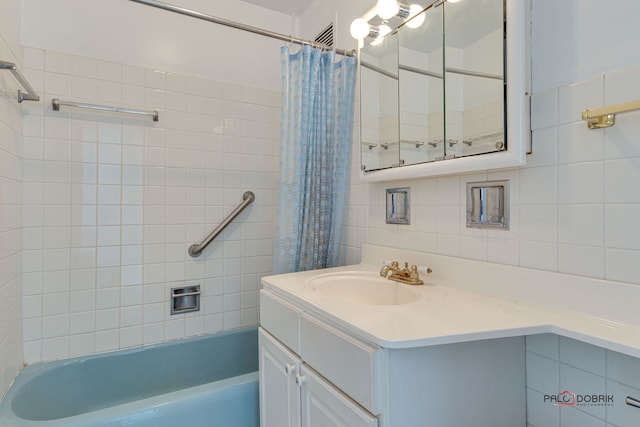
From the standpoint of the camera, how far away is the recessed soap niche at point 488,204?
3.36ft

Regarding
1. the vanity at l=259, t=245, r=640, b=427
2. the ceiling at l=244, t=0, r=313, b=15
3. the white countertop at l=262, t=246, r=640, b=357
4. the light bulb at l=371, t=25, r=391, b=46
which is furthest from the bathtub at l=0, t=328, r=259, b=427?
the ceiling at l=244, t=0, r=313, b=15

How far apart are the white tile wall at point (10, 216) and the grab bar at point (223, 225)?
0.76 metres

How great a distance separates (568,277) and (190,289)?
1765 millimetres

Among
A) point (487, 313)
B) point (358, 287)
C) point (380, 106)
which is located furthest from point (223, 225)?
point (487, 313)

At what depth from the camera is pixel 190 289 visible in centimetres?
189

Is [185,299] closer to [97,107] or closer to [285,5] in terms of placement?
[97,107]

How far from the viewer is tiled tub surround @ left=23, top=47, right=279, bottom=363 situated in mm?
1562

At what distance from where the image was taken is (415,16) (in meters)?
1.30

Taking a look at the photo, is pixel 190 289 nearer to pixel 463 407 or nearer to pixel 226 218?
pixel 226 218

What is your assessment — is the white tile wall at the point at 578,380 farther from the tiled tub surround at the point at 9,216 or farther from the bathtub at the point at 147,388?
the tiled tub surround at the point at 9,216

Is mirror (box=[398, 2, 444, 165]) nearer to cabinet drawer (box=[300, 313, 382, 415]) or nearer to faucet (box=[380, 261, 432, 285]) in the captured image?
faucet (box=[380, 261, 432, 285])

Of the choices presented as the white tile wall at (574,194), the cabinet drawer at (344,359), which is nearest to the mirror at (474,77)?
the white tile wall at (574,194)

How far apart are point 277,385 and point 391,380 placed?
609 millimetres

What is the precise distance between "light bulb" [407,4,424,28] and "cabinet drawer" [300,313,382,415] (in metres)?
1.19
